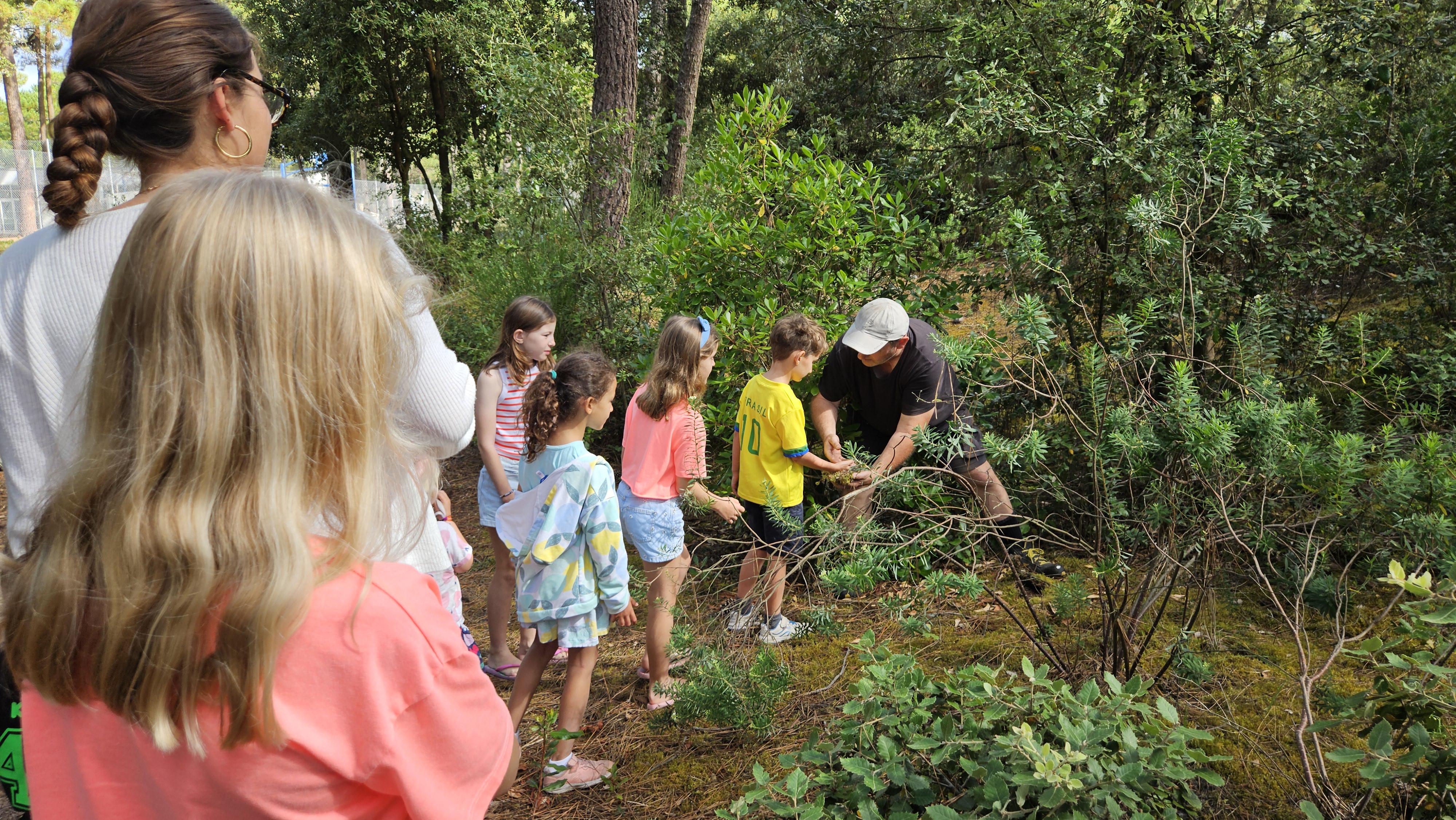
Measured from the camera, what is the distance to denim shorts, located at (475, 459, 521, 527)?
4594mm

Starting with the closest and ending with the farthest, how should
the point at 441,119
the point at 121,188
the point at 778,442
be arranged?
the point at 121,188 < the point at 778,442 < the point at 441,119

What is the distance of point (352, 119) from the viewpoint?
53.7 feet

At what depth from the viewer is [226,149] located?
1.77 m

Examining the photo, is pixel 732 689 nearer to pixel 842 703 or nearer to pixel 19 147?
pixel 842 703

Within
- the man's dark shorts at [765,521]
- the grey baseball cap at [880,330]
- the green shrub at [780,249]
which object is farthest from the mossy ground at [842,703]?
the green shrub at [780,249]

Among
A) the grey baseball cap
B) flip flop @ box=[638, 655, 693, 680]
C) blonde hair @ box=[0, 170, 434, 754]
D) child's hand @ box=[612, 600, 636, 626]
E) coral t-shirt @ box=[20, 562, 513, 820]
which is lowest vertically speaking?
flip flop @ box=[638, 655, 693, 680]

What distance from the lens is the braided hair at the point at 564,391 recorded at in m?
3.56

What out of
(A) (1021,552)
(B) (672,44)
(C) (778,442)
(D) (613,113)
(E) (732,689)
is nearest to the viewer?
(E) (732,689)

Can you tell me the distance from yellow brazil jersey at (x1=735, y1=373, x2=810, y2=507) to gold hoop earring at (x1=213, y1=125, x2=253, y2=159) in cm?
306

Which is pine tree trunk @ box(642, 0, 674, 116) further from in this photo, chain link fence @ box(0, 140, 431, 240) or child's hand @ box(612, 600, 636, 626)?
child's hand @ box(612, 600, 636, 626)

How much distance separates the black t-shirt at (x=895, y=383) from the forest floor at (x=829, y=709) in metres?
0.99

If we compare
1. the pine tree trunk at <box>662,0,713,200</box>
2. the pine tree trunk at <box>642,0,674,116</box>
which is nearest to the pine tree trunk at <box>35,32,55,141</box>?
the pine tree trunk at <box>642,0,674,116</box>

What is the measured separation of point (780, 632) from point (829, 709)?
77 centimetres

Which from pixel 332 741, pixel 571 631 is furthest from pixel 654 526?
pixel 332 741
